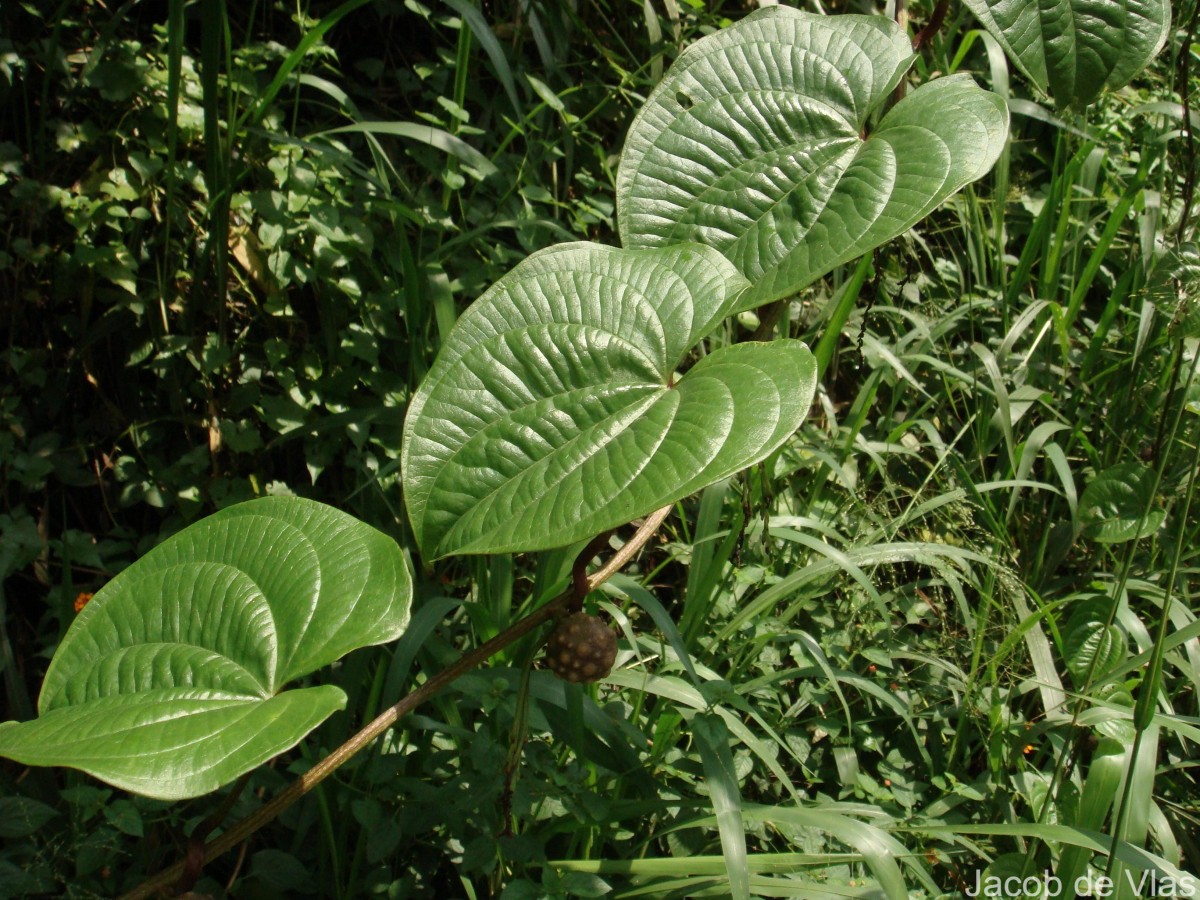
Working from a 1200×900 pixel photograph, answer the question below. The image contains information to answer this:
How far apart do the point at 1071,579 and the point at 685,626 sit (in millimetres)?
862

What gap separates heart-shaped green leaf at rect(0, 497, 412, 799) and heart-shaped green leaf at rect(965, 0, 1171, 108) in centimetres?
48

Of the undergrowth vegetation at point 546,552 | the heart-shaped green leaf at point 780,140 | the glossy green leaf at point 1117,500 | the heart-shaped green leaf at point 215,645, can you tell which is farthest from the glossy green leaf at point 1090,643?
the heart-shaped green leaf at point 215,645

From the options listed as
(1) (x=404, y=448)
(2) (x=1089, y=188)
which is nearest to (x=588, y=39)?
(2) (x=1089, y=188)

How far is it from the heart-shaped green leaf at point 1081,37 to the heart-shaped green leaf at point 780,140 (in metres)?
0.04

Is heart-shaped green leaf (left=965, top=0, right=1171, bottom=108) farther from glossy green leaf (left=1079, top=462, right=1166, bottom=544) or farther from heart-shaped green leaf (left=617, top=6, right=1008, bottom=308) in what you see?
glossy green leaf (left=1079, top=462, right=1166, bottom=544)

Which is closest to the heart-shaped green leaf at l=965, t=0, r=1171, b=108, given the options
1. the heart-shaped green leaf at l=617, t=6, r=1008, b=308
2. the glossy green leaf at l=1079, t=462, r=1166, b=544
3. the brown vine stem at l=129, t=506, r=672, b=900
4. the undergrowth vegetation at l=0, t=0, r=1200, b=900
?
the heart-shaped green leaf at l=617, t=6, r=1008, b=308

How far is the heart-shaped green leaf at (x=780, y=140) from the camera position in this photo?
0.65 meters

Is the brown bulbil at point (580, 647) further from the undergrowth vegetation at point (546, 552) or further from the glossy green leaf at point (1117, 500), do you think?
the glossy green leaf at point (1117, 500)

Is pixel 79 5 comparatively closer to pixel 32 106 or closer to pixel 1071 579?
pixel 32 106

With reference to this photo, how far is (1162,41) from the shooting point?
0.60m

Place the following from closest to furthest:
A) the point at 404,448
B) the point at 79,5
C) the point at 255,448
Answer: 1. the point at 404,448
2. the point at 255,448
3. the point at 79,5

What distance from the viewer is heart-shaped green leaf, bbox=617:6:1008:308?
649 millimetres

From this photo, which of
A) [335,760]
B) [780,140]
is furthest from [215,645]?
[780,140]

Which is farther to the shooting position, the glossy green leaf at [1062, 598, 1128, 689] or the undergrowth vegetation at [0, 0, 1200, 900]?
the glossy green leaf at [1062, 598, 1128, 689]
